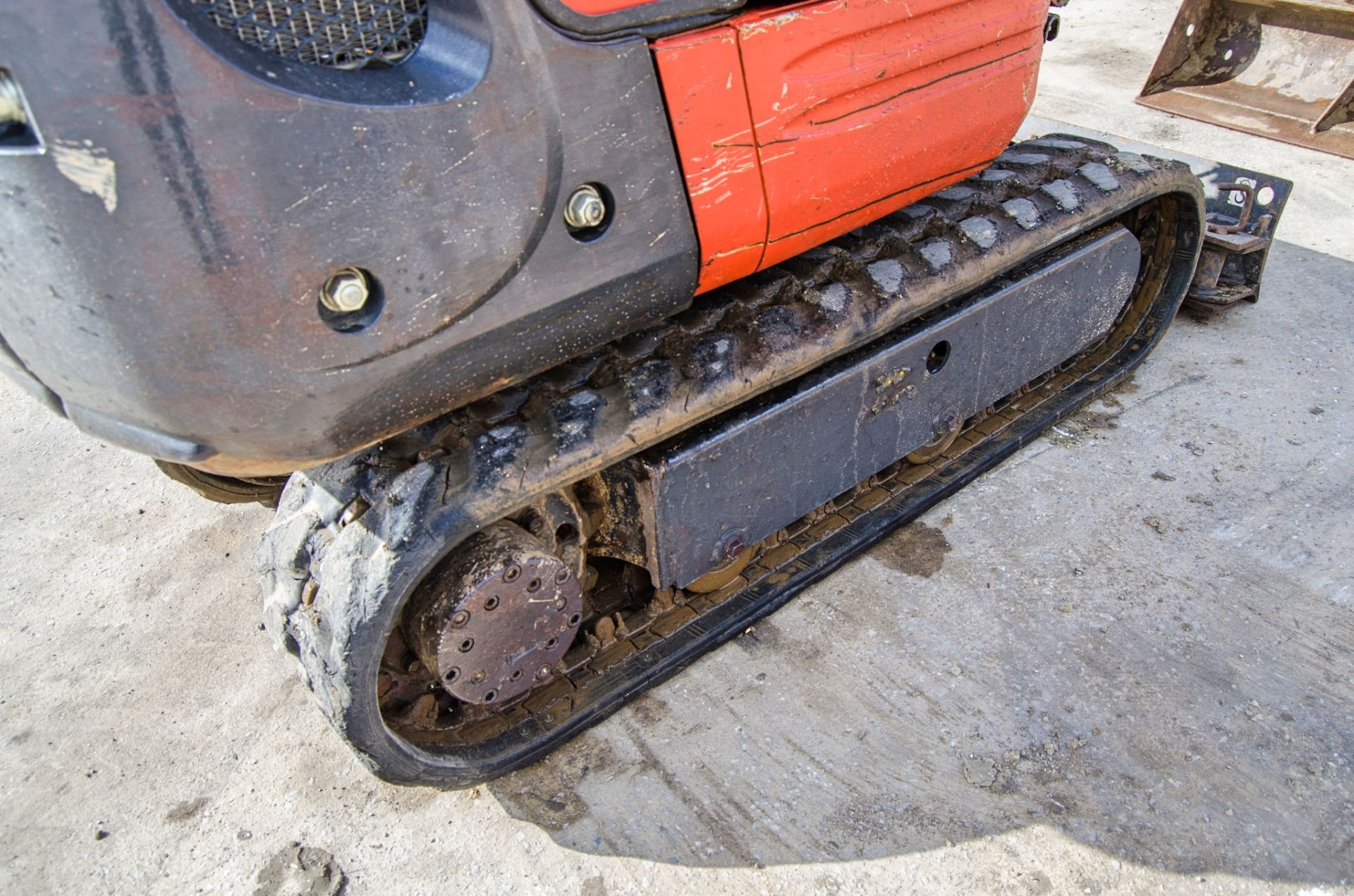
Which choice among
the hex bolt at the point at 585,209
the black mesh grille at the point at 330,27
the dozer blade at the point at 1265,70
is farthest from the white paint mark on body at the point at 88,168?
the dozer blade at the point at 1265,70

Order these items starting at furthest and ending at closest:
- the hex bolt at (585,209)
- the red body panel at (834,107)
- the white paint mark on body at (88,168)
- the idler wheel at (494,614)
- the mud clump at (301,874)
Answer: the mud clump at (301,874)
the idler wheel at (494,614)
the red body panel at (834,107)
the hex bolt at (585,209)
the white paint mark on body at (88,168)

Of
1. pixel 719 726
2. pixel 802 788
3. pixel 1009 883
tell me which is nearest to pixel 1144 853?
pixel 1009 883

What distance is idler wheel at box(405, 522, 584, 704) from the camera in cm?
172

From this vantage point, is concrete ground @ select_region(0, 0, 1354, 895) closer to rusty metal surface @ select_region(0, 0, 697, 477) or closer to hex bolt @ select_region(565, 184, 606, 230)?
rusty metal surface @ select_region(0, 0, 697, 477)

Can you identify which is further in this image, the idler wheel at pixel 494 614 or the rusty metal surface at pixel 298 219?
the idler wheel at pixel 494 614

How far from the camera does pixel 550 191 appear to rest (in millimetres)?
1459

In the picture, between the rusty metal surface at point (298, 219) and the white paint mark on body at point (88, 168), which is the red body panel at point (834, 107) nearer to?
the rusty metal surface at point (298, 219)

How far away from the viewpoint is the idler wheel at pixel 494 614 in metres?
1.72

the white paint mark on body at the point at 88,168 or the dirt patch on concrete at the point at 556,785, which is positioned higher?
the white paint mark on body at the point at 88,168

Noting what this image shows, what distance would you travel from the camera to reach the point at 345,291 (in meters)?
1.32

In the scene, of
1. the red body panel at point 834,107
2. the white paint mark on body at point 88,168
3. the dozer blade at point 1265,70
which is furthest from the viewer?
the dozer blade at point 1265,70

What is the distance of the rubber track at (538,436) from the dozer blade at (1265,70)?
10.8 ft

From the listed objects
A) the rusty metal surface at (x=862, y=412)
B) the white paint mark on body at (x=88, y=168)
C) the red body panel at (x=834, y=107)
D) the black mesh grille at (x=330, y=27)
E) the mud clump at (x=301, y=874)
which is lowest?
the mud clump at (x=301, y=874)

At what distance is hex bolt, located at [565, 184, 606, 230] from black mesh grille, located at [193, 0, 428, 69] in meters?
0.31
